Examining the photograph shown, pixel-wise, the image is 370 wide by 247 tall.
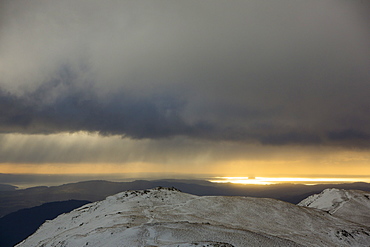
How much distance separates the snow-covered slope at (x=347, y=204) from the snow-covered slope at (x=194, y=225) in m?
23.9

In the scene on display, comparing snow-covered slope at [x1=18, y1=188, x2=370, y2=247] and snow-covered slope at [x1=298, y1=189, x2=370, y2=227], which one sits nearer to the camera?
snow-covered slope at [x1=18, y1=188, x2=370, y2=247]

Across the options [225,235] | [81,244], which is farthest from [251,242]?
[81,244]

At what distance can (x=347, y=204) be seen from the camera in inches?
4825

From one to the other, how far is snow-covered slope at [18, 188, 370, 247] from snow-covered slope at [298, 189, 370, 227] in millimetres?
23924

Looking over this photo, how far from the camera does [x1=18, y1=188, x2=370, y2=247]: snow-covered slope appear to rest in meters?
47.3

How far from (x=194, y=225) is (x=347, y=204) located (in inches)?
3962

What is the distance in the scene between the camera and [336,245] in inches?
2510

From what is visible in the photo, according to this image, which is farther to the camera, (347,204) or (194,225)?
(347,204)

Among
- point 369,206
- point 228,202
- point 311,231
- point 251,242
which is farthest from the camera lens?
point 369,206

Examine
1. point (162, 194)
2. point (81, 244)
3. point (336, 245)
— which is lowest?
point (336, 245)

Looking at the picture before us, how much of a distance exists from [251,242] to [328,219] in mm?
53598

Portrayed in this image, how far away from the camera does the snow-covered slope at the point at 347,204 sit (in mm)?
107375

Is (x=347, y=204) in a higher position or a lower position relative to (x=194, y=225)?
lower

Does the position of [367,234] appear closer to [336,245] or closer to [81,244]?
[336,245]
